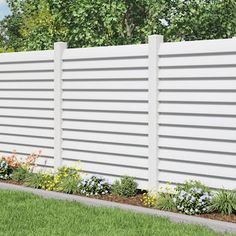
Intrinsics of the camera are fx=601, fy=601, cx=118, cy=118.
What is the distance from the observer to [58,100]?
954 centimetres

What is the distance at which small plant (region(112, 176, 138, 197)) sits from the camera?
27.1 ft

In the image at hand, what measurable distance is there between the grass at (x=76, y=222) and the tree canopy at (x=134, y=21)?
6.14 metres

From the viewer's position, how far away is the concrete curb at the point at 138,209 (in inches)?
255

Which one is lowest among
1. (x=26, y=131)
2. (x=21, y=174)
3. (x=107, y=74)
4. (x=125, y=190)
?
(x=125, y=190)

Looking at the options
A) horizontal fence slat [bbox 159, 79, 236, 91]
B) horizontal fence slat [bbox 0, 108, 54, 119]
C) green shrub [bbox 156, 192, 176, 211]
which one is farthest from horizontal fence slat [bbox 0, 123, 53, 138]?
green shrub [bbox 156, 192, 176, 211]

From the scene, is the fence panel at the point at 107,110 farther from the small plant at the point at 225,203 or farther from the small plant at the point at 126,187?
the small plant at the point at 225,203

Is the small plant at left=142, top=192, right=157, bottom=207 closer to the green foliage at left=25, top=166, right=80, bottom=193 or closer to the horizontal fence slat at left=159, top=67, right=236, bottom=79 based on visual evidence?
the green foliage at left=25, top=166, right=80, bottom=193

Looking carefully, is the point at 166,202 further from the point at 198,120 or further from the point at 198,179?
the point at 198,120

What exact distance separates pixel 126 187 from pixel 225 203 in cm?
169

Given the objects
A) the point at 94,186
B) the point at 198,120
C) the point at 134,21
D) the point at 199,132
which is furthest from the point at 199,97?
the point at 134,21

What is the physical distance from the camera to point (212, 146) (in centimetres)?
739

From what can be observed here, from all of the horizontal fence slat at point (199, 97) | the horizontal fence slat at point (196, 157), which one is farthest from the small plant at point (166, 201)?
the horizontal fence slat at point (199, 97)

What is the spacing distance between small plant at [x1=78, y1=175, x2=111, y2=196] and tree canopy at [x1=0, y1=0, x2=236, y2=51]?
16.7 ft

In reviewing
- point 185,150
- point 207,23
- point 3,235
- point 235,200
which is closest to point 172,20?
point 207,23
